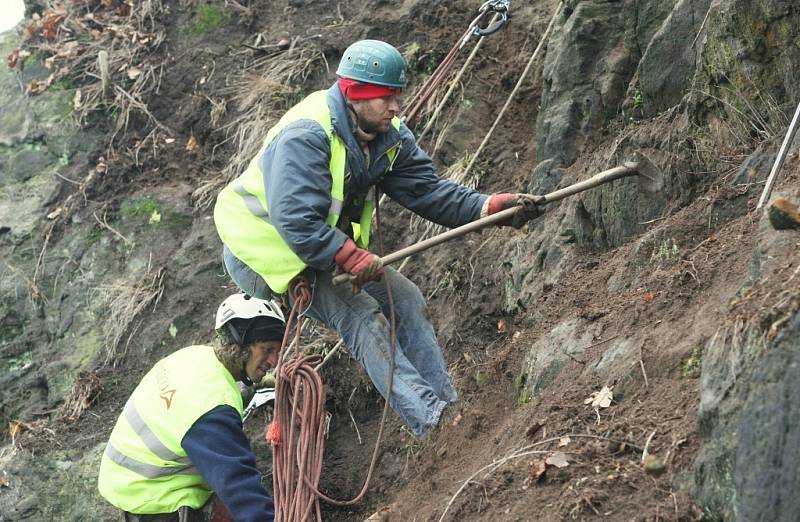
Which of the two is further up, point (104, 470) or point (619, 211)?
point (619, 211)

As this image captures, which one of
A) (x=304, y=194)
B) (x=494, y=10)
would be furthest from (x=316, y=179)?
(x=494, y=10)

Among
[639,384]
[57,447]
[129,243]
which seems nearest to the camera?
[639,384]

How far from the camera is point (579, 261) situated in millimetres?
6352

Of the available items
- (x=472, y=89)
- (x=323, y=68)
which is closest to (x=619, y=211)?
(x=472, y=89)

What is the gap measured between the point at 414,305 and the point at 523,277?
3.46 feet

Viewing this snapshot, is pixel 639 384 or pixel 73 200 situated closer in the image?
pixel 639 384

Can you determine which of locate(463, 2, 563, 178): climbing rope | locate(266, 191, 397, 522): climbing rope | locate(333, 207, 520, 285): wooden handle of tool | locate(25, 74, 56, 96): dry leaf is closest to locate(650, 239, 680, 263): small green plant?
locate(333, 207, 520, 285): wooden handle of tool

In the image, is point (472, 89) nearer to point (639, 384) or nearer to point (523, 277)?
point (523, 277)

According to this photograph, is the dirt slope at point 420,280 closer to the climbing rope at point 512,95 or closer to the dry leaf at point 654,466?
the dry leaf at point 654,466

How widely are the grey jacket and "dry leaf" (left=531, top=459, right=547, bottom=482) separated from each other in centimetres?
158

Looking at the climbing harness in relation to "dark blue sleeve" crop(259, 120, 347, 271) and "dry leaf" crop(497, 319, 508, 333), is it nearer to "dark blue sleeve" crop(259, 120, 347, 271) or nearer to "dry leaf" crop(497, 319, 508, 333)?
"dry leaf" crop(497, 319, 508, 333)

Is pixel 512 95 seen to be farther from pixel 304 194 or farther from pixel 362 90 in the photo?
pixel 304 194

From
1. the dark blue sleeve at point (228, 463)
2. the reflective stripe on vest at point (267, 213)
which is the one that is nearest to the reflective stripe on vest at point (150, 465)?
the dark blue sleeve at point (228, 463)

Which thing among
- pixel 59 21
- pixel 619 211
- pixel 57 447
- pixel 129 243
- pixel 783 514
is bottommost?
pixel 57 447
